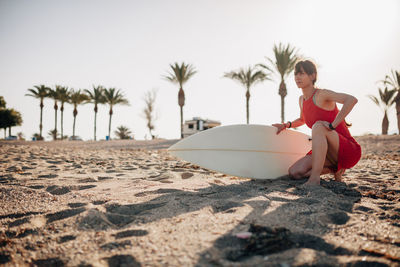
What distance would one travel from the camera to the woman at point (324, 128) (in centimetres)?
217

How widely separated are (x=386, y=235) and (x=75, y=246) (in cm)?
146

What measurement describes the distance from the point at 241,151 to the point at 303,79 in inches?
38.5

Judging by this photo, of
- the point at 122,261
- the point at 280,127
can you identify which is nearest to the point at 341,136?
the point at 280,127

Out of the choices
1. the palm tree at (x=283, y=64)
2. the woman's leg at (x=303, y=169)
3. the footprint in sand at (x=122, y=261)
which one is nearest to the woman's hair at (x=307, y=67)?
the woman's leg at (x=303, y=169)

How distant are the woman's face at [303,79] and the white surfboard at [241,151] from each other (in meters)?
0.63

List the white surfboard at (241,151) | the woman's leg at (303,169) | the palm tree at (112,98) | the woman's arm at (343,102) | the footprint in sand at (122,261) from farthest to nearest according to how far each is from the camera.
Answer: the palm tree at (112,98)
the white surfboard at (241,151)
the woman's leg at (303,169)
the woman's arm at (343,102)
the footprint in sand at (122,261)

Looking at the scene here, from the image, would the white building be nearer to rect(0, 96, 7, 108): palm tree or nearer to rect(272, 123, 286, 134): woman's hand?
rect(272, 123, 286, 134): woman's hand

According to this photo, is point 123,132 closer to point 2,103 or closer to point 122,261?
point 2,103

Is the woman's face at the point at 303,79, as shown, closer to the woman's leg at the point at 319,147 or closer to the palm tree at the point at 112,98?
the woman's leg at the point at 319,147

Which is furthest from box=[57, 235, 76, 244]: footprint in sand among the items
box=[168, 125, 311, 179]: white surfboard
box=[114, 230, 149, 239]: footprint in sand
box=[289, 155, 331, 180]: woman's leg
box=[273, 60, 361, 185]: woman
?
box=[289, 155, 331, 180]: woman's leg

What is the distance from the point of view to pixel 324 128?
2.20m

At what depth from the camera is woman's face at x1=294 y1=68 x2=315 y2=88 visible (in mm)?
2303

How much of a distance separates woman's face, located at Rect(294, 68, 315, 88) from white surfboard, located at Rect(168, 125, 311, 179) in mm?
634

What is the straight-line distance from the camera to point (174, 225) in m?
1.24
